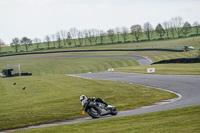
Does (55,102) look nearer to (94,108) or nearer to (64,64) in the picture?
(94,108)

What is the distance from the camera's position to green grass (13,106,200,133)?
12342 millimetres

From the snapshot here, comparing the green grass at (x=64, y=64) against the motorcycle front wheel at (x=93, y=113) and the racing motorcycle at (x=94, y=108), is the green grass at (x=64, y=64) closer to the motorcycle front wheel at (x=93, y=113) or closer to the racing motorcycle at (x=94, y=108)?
the racing motorcycle at (x=94, y=108)

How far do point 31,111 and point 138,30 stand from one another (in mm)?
151966

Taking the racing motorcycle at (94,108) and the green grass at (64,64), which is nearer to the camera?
the racing motorcycle at (94,108)

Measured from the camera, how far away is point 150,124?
44.4 feet

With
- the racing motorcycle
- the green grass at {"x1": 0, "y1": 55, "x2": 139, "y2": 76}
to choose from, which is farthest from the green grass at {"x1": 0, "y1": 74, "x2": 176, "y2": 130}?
the green grass at {"x1": 0, "y1": 55, "x2": 139, "y2": 76}

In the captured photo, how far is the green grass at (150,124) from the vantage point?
12.3 metres

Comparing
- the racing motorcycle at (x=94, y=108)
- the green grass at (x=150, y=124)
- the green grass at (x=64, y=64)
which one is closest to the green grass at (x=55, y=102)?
the racing motorcycle at (x=94, y=108)

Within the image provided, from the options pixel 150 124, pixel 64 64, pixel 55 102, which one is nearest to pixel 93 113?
pixel 150 124

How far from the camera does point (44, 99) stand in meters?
24.0

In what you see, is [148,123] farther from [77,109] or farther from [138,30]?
[138,30]

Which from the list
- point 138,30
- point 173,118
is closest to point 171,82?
point 173,118

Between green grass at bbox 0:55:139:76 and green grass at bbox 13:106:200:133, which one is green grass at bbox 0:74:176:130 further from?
green grass at bbox 0:55:139:76

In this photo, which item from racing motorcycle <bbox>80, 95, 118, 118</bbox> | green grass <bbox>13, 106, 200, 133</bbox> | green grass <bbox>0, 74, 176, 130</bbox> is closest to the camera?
green grass <bbox>13, 106, 200, 133</bbox>
